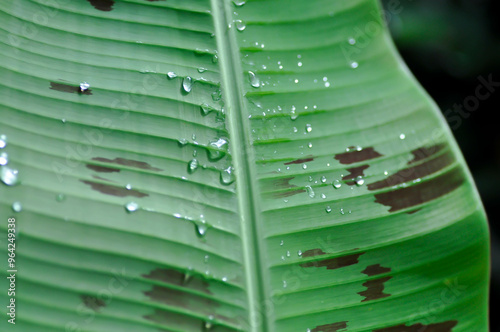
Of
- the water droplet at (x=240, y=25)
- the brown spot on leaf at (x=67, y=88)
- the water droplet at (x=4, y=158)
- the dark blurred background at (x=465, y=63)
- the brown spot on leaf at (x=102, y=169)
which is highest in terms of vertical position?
the dark blurred background at (x=465, y=63)

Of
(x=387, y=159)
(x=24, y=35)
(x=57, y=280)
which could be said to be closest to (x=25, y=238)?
(x=57, y=280)

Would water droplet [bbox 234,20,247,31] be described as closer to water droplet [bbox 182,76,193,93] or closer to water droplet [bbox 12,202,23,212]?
water droplet [bbox 182,76,193,93]

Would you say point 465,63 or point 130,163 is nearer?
point 130,163

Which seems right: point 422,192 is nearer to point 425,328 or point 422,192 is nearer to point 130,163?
point 425,328

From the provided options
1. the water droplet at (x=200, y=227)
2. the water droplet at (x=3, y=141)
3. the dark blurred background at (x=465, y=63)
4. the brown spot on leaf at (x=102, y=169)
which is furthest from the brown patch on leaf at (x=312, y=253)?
the dark blurred background at (x=465, y=63)

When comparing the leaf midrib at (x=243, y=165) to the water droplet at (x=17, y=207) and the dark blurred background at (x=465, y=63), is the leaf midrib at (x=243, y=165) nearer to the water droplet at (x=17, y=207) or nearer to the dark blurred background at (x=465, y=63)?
the water droplet at (x=17, y=207)

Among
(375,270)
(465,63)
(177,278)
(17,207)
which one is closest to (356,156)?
(375,270)

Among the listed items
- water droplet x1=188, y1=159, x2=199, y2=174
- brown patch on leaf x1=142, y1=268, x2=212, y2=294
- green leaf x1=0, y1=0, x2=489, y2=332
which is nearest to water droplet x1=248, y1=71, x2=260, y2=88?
green leaf x1=0, y1=0, x2=489, y2=332

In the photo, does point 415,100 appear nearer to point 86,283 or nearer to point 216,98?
point 216,98
